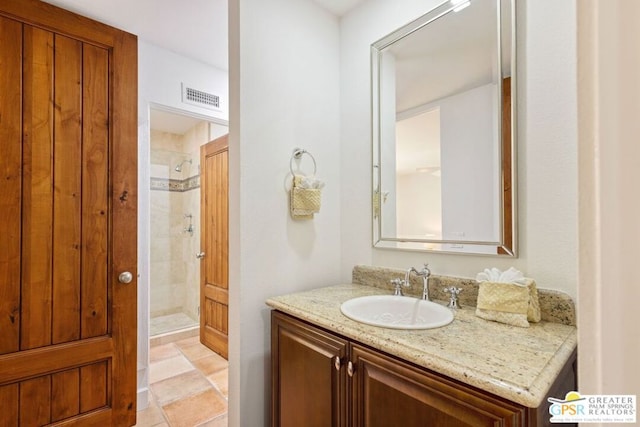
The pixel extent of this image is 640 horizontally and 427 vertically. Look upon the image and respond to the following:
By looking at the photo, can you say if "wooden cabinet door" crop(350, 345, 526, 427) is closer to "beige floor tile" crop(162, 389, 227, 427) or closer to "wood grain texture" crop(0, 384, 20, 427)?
"beige floor tile" crop(162, 389, 227, 427)

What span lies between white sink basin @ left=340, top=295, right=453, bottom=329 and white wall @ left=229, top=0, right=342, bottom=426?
1.31 ft

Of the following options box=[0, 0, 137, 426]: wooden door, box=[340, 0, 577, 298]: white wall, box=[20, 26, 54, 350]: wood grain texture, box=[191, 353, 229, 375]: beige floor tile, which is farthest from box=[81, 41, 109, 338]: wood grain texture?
box=[340, 0, 577, 298]: white wall

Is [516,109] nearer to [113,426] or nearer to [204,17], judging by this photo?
[204,17]

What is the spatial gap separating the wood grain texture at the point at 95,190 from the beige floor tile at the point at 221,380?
37.3 inches

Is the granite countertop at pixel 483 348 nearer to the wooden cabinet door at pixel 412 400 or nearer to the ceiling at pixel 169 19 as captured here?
the wooden cabinet door at pixel 412 400

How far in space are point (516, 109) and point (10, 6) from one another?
2.29 m

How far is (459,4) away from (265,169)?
1156mm

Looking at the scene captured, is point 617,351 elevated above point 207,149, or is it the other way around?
point 207,149

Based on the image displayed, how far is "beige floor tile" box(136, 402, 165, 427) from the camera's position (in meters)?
1.81

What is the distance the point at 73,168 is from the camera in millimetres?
1556

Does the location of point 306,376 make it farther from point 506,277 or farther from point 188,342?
point 188,342

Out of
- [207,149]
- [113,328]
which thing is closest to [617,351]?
[113,328]

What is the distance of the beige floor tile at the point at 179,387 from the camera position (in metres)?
2.08

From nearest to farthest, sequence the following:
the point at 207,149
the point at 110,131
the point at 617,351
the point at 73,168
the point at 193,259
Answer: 1. the point at 617,351
2. the point at 73,168
3. the point at 110,131
4. the point at 207,149
5. the point at 193,259
